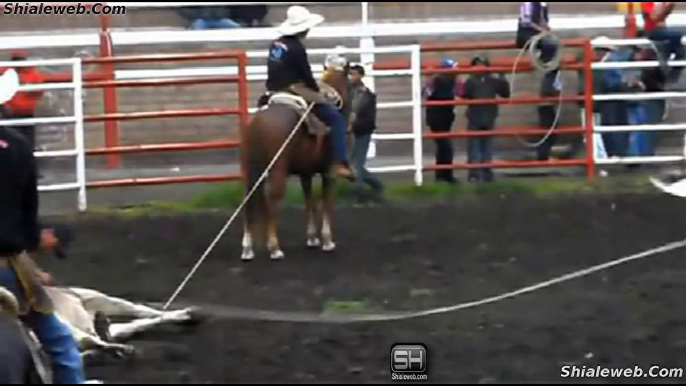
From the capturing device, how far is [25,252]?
5105 millimetres

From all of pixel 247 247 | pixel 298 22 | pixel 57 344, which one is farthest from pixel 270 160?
pixel 57 344

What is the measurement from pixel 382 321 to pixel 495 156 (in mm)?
8602

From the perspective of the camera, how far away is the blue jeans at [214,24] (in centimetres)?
1681

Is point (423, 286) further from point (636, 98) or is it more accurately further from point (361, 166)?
point (636, 98)

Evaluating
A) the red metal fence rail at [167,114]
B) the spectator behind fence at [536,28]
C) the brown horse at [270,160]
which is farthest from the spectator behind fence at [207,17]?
the brown horse at [270,160]

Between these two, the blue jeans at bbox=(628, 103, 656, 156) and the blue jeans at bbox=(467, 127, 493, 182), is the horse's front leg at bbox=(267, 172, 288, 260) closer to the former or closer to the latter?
the blue jeans at bbox=(467, 127, 493, 182)

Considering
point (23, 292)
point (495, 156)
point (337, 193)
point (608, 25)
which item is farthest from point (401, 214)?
point (23, 292)

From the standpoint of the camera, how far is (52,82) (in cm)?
1477

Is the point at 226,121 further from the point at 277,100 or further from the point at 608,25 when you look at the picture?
the point at 277,100

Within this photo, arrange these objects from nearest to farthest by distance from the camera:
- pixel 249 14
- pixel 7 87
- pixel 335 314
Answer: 1. pixel 7 87
2. pixel 335 314
3. pixel 249 14

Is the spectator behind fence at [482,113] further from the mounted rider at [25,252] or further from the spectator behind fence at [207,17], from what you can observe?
the mounted rider at [25,252]

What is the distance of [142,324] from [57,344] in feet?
6.62

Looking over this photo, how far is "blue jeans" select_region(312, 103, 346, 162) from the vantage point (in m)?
10.5

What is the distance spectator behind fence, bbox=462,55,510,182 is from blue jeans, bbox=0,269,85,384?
9.54 metres
